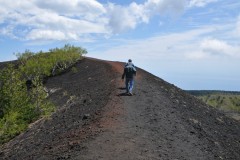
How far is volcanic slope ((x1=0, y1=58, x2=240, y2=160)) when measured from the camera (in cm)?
1812

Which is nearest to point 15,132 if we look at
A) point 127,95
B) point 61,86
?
point 127,95

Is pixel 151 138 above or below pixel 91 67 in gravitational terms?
below

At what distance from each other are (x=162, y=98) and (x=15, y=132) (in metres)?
11.2

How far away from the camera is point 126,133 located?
66.2 ft

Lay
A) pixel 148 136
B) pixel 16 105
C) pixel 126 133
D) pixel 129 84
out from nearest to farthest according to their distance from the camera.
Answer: pixel 126 133
pixel 148 136
pixel 129 84
pixel 16 105

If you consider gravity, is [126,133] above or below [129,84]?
below

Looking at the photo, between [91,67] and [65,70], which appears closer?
[91,67]

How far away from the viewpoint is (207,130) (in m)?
25.2

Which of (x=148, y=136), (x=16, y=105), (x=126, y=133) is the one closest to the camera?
(x=126, y=133)

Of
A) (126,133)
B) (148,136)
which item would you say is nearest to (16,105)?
(126,133)

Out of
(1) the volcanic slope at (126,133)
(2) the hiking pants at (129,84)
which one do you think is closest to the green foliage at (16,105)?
(1) the volcanic slope at (126,133)

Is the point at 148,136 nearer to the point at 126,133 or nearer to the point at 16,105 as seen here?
the point at 126,133

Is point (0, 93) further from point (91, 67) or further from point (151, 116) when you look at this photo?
point (91, 67)

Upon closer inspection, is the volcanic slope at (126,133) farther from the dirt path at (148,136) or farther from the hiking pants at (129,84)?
the hiking pants at (129,84)
